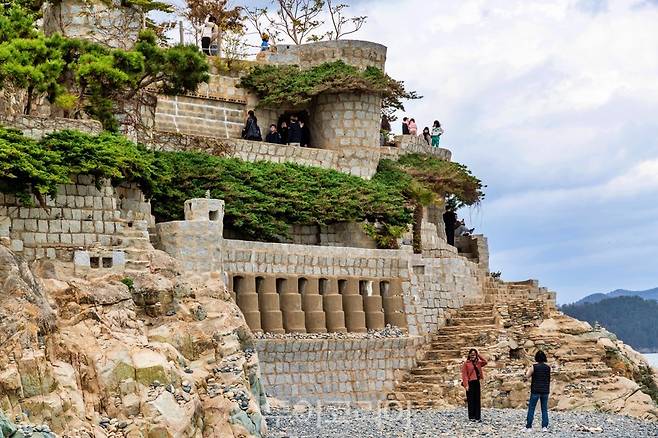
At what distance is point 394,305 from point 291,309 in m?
4.33

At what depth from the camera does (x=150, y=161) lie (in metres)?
38.4

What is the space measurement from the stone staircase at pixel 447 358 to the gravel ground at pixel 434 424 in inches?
83.0

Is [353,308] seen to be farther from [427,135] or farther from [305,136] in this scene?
[427,135]

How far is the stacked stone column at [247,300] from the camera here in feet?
129

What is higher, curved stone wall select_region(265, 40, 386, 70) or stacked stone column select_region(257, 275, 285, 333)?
curved stone wall select_region(265, 40, 386, 70)

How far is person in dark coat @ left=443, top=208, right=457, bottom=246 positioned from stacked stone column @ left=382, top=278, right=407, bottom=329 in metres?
8.64

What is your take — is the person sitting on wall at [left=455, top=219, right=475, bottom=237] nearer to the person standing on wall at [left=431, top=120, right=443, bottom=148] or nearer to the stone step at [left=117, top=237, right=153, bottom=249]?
the person standing on wall at [left=431, top=120, right=443, bottom=148]

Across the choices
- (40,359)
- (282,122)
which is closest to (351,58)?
(282,122)

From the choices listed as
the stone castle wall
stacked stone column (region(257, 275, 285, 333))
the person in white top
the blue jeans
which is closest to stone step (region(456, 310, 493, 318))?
stacked stone column (region(257, 275, 285, 333))

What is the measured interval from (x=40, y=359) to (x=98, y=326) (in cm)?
289

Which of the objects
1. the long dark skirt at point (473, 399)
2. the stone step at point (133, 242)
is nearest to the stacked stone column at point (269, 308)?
the stone step at point (133, 242)

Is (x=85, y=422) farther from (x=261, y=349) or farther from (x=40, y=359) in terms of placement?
(x=261, y=349)

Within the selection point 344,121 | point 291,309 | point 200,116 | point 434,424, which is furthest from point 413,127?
point 434,424

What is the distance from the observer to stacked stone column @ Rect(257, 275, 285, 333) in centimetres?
4000
